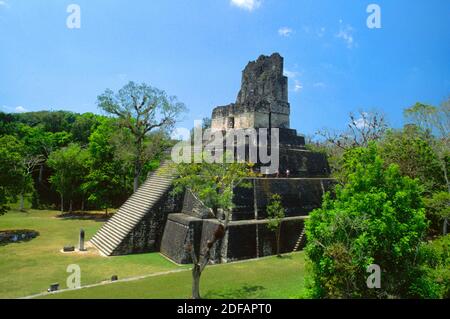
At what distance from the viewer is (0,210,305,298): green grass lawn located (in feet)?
27.6

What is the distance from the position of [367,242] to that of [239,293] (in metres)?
3.61

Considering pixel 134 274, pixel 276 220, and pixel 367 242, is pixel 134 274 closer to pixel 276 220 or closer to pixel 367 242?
pixel 276 220

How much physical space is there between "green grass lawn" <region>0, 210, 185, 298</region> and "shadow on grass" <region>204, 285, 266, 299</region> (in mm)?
3819

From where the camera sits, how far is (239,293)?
8.24 meters

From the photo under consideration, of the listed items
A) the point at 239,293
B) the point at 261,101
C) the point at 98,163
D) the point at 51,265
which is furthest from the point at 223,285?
the point at 98,163

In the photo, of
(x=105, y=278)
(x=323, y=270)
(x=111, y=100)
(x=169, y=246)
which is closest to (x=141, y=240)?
(x=169, y=246)

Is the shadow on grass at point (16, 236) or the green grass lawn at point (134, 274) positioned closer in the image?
the green grass lawn at point (134, 274)

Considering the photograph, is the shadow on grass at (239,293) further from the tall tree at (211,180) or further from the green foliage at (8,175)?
the green foliage at (8,175)

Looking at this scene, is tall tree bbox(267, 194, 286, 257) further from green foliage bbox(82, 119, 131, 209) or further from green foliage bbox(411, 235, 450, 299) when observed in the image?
green foliage bbox(82, 119, 131, 209)

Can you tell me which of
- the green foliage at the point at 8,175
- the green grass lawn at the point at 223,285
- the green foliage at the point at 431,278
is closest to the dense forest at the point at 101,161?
the green foliage at the point at 8,175

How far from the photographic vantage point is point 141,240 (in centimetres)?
1405

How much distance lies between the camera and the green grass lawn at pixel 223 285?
815cm

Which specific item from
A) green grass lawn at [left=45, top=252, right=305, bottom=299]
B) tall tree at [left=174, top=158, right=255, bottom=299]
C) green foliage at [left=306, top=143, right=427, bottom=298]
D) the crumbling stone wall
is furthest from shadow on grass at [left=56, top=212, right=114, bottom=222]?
green foliage at [left=306, top=143, right=427, bottom=298]
